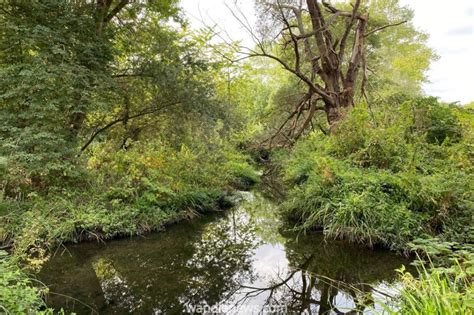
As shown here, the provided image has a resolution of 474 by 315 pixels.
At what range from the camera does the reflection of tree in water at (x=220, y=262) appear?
4375mm

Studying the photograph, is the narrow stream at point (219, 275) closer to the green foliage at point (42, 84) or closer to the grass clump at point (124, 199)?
the grass clump at point (124, 199)

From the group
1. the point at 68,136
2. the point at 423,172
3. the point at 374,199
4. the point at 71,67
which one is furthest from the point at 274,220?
the point at 71,67

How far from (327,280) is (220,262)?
73.2 inches

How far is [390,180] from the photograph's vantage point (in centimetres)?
606

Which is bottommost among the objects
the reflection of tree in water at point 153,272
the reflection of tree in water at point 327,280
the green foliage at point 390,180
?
the reflection of tree in water at point 153,272

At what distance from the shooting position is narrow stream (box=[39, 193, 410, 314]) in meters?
4.05

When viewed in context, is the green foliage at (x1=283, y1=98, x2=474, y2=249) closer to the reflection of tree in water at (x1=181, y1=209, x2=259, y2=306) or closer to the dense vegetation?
the dense vegetation

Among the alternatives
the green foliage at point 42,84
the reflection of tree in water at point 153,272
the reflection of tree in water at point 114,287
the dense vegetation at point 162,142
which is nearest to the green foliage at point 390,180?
the dense vegetation at point 162,142

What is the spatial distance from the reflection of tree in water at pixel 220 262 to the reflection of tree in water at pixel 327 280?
339 mm

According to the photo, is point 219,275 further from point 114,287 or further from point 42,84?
point 42,84

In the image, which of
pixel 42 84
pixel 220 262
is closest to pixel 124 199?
pixel 42 84

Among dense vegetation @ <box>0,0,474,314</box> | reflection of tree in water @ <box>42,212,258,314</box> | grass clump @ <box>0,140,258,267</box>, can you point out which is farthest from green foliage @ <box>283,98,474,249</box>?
grass clump @ <box>0,140,258,267</box>

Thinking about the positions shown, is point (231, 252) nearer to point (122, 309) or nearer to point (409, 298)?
point (122, 309)

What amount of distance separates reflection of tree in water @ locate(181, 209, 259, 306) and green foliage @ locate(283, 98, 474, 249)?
1.41m
